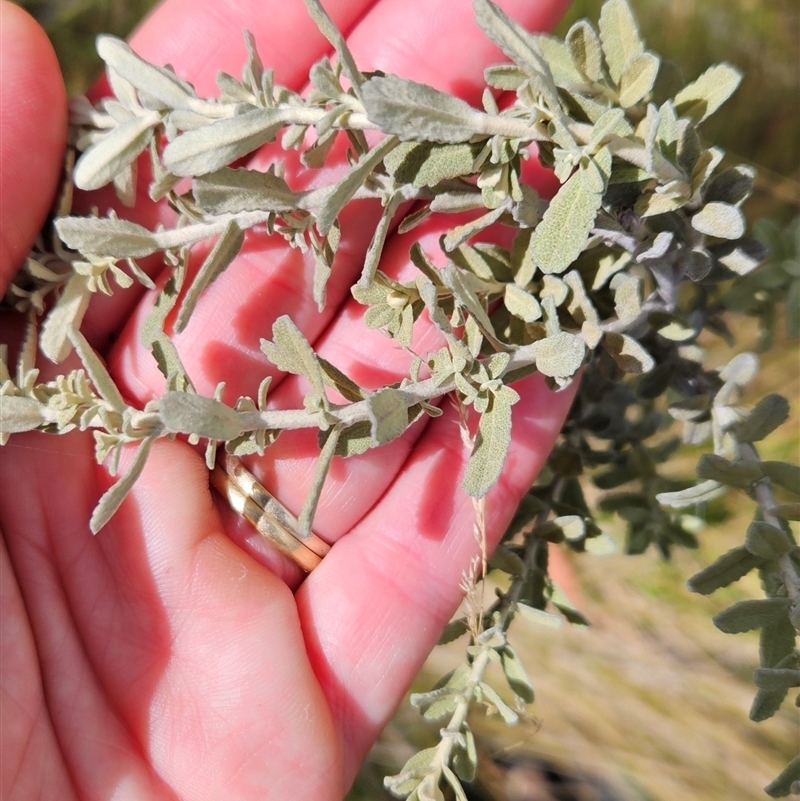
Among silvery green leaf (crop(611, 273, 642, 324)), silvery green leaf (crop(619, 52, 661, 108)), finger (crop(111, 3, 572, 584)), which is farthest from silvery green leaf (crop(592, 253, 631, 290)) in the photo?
finger (crop(111, 3, 572, 584))

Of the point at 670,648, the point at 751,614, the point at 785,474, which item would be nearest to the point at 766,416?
the point at 785,474

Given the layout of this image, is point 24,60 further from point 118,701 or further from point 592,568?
point 592,568

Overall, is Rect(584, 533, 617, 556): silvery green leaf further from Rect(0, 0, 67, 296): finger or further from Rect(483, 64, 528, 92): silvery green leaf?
Rect(0, 0, 67, 296): finger

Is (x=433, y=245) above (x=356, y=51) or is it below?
below

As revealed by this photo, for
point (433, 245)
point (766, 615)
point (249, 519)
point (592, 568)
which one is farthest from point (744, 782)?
point (433, 245)

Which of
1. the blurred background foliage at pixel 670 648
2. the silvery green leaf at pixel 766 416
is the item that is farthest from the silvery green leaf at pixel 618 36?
the blurred background foliage at pixel 670 648

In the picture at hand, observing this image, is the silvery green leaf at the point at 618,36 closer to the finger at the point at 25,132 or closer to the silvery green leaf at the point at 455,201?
the silvery green leaf at the point at 455,201

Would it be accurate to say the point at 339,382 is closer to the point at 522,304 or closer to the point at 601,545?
the point at 522,304
